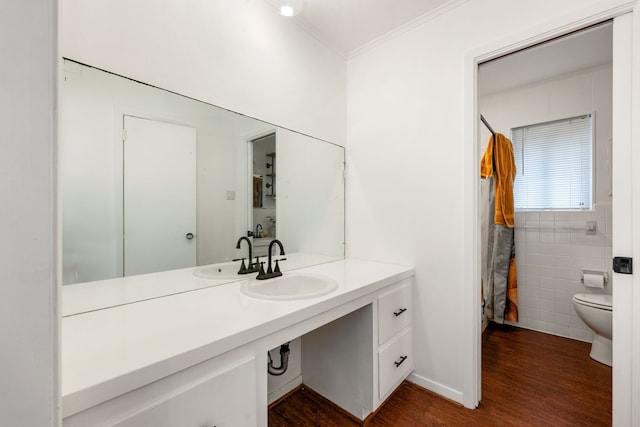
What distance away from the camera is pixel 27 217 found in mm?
324

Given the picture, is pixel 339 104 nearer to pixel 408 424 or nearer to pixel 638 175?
pixel 638 175

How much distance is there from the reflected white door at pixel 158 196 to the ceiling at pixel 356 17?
1.09m

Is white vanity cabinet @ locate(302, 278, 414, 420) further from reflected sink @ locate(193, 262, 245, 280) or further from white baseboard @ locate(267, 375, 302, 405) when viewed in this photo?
reflected sink @ locate(193, 262, 245, 280)

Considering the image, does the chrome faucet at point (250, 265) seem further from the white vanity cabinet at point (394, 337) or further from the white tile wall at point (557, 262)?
the white tile wall at point (557, 262)

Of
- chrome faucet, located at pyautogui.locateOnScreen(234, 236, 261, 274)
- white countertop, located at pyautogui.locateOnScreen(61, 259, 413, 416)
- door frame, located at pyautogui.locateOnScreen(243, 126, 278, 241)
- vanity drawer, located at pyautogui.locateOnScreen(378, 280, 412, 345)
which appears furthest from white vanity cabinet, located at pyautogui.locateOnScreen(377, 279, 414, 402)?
door frame, located at pyautogui.locateOnScreen(243, 126, 278, 241)

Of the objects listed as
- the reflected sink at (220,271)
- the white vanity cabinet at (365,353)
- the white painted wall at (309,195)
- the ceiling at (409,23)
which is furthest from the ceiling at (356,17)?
the white vanity cabinet at (365,353)

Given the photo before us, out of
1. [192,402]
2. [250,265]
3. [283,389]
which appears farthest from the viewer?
[283,389]

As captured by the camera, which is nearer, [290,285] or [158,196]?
[158,196]

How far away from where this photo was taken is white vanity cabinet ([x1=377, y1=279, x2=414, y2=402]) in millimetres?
1474

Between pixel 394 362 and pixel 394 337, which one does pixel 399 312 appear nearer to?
pixel 394 337

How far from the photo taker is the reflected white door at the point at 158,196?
117cm

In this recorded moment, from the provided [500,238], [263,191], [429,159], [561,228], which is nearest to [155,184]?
[263,191]

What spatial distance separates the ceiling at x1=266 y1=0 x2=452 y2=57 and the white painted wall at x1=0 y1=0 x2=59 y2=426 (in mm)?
1671

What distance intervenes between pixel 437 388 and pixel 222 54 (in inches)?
91.3
